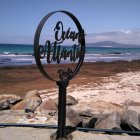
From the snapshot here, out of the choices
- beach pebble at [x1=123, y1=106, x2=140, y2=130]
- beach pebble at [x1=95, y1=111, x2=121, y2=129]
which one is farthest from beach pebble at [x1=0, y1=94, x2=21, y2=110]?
beach pebble at [x1=123, y1=106, x2=140, y2=130]

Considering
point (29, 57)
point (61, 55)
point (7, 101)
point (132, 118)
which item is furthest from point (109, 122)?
point (29, 57)

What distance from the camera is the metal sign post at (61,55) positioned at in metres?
4.20

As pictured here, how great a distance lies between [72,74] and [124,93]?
849 centimetres

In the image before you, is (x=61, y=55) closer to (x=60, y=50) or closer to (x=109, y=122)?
(x=60, y=50)

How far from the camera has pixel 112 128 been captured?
555 centimetres

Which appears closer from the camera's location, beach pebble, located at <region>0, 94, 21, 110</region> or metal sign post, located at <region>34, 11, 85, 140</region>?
metal sign post, located at <region>34, 11, 85, 140</region>

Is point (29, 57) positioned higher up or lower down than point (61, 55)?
Result: lower down

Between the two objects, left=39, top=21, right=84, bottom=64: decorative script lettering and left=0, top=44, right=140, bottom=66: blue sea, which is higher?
left=39, top=21, right=84, bottom=64: decorative script lettering

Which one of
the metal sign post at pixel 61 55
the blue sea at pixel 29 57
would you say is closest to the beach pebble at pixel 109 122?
the metal sign post at pixel 61 55

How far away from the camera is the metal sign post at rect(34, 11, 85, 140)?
4203 mm

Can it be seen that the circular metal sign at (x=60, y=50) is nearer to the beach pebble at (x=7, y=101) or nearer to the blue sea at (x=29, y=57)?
the beach pebble at (x=7, y=101)

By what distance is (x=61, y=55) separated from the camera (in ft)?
15.0

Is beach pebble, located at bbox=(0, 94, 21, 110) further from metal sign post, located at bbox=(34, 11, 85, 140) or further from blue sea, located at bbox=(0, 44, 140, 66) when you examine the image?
blue sea, located at bbox=(0, 44, 140, 66)

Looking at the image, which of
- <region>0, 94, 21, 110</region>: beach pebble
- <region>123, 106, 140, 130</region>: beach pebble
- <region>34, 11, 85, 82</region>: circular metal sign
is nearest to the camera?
<region>34, 11, 85, 82</region>: circular metal sign
